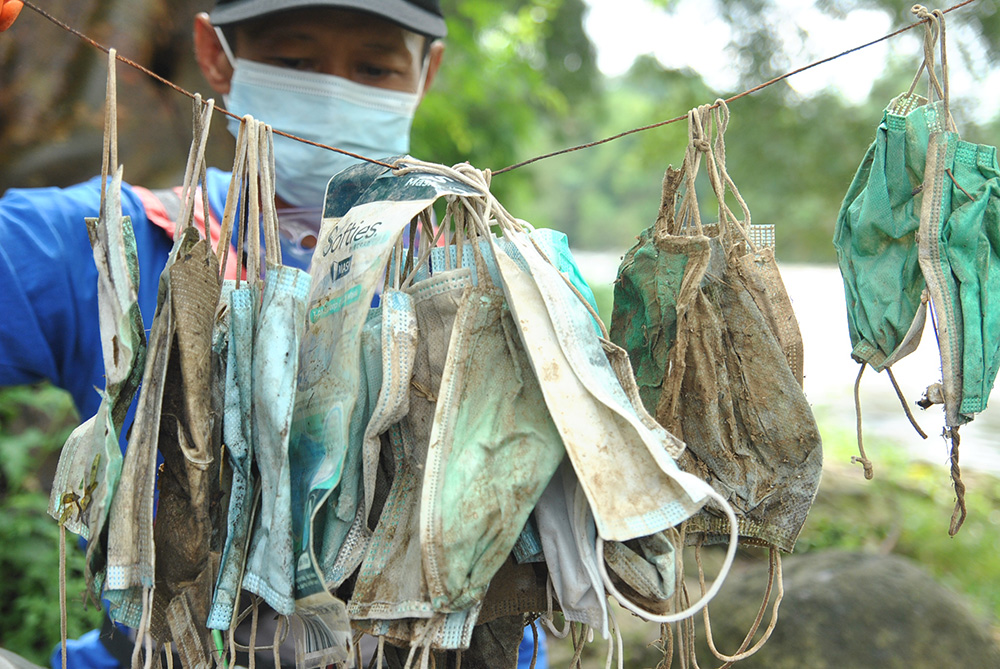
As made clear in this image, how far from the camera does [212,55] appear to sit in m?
2.02

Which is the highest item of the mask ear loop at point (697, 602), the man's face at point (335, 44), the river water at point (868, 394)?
the man's face at point (335, 44)

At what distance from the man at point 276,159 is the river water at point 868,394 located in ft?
8.01

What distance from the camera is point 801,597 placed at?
9.57ft

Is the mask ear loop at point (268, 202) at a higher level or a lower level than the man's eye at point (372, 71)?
lower

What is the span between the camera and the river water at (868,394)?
20.5 ft

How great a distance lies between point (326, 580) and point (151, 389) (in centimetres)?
34

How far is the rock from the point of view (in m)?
2.70

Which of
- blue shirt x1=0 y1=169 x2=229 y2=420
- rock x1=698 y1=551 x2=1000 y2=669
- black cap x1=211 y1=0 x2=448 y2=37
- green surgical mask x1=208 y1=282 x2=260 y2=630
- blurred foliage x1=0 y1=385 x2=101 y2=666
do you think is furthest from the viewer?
blurred foliage x1=0 y1=385 x2=101 y2=666

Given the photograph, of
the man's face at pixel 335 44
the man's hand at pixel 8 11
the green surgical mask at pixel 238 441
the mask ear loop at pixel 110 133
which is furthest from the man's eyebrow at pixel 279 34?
the green surgical mask at pixel 238 441

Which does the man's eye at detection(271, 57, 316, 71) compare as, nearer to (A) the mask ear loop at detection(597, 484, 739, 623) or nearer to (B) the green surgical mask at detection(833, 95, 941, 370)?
(B) the green surgical mask at detection(833, 95, 941, 370)

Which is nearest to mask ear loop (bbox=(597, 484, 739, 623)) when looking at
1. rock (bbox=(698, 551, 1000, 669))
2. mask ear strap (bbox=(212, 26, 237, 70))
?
mask ear strap (bbox=(212, 26, 237, 70))

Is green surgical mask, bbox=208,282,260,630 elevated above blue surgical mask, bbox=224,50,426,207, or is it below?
below

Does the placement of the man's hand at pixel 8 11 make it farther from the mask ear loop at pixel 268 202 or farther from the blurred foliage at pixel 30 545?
the blurred foliage at pixel 30 545

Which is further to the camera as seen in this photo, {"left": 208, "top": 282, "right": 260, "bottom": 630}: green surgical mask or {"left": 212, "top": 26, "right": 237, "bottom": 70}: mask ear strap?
{"left": 212, "top": 26, "right": 237, "bottom": 70}: mask ear strap
